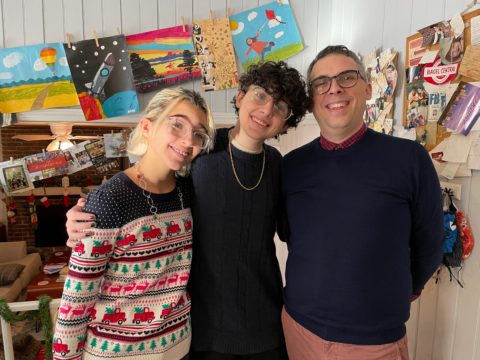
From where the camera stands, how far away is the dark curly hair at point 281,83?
3.57 ft

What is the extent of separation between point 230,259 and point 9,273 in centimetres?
463

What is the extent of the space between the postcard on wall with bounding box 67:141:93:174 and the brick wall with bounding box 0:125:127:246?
422cm

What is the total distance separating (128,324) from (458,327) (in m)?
1.10

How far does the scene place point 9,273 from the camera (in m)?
4.44

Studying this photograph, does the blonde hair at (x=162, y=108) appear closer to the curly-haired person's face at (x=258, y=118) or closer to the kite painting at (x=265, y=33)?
the curly-haired person's face at (x=258, y=118)

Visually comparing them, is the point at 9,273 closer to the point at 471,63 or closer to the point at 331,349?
the point at 331,349

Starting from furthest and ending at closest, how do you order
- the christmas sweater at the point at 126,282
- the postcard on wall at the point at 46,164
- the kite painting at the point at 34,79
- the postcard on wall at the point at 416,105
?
the postcard on wall at the point at 46,164 < the kite painting at the point at 34,79 < the postcard on wall at the point at 416,105 < the christmas sweater at the point at 126,282

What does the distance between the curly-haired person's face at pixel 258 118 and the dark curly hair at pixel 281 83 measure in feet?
0.10

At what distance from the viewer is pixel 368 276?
102 centimetres

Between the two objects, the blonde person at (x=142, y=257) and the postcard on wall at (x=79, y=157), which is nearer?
the blonde person at (x=142, y=257)

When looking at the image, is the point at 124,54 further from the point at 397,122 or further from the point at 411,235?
the point at 411,235

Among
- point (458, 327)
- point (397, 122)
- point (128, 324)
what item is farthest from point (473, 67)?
point (128, 324)

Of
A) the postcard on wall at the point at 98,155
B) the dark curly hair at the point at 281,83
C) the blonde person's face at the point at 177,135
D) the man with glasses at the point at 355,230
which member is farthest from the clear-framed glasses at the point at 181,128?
the postcard on wall at the point at 98,155

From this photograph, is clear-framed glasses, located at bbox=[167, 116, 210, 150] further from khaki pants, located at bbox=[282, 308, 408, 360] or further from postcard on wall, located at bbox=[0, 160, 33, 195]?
postcard on wall, located at bbox=[0, 160, 33, 195]
